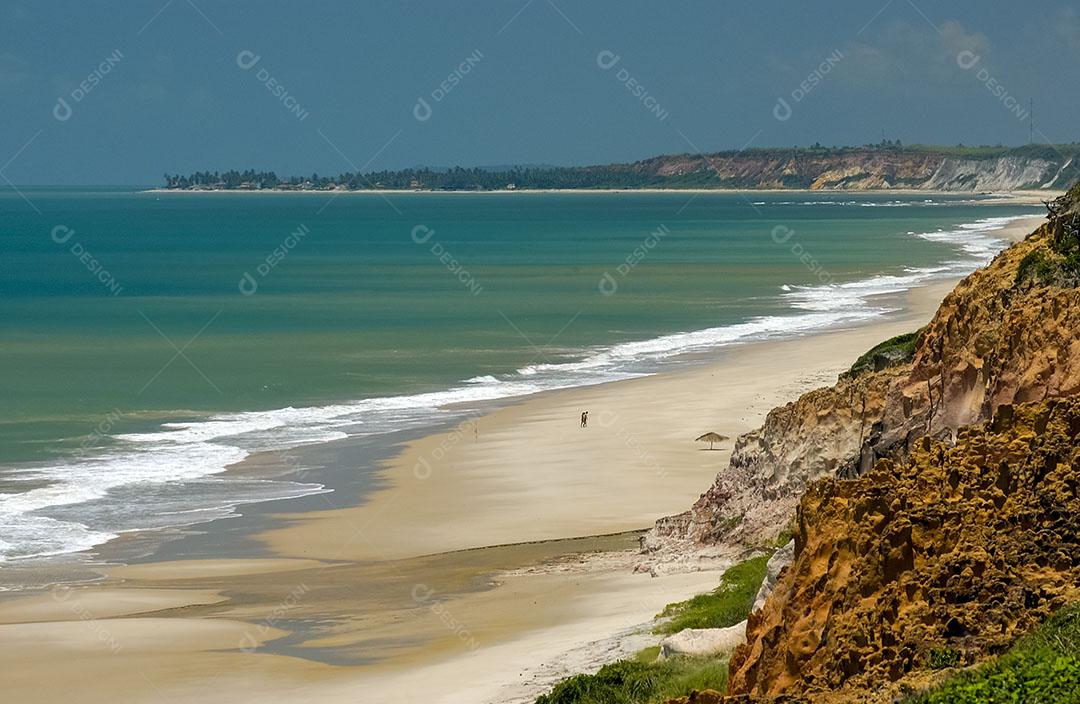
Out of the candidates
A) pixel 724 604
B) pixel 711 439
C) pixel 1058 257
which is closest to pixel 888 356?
pixel 1058 257

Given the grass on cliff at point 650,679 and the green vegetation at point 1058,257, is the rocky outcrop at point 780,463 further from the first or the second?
the grass on cliff at point 650,679

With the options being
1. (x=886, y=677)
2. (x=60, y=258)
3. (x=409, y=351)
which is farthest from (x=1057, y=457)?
(x=60, y=258)

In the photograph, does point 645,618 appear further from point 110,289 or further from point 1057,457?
point 110,289

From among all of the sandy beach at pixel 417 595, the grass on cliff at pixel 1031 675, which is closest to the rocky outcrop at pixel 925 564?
the grass on cliff at pixel 1031 675

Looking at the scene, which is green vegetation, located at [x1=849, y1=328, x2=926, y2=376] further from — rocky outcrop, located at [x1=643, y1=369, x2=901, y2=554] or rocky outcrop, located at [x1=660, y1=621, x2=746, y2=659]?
rocky outcrop, located at [x1=660, y1=621, x2=746, y2=659]

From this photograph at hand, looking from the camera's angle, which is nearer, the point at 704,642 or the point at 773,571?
the point at 773,571

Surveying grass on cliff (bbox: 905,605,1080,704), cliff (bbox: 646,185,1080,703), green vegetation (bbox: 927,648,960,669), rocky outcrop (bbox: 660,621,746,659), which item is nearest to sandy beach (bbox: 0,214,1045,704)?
rocky outcrop (bbox: 660,621,746,659)

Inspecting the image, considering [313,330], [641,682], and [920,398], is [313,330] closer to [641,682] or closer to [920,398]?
[920,398]
